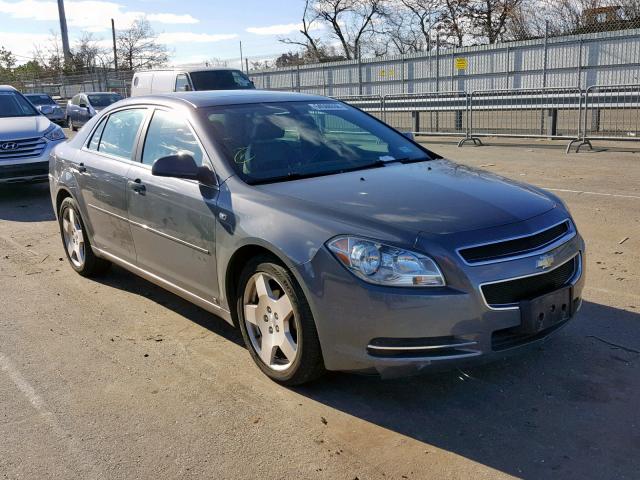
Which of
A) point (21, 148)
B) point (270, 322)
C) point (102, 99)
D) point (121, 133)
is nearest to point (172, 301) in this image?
point (121, 133)

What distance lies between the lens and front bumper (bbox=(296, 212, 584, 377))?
2.99m

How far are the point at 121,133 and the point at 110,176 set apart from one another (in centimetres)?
39

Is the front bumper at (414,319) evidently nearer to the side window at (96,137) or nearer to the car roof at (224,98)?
the car roof at (224,98)

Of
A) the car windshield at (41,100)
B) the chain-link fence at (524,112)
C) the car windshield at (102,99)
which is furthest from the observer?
the car windshield at (41,100)

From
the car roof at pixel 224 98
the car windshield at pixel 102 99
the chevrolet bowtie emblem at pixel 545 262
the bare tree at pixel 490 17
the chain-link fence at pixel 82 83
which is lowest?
the chevrolet bowtie emblem at pixel 545 262

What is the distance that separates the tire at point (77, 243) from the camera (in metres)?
5.71

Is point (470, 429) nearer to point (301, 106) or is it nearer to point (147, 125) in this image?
point (301, 106)

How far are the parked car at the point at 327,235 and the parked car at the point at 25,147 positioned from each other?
18.3 ft

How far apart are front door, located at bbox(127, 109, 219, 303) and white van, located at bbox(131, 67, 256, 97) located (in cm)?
1139

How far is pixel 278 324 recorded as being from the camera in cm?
356

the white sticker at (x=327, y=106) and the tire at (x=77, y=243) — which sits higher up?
the white sticker at (x=327, y=106)

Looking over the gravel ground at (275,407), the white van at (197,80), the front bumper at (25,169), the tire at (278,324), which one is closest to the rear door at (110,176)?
the gravel ground at (275,407)

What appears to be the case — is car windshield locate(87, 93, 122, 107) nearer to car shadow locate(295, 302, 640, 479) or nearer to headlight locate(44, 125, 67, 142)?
headlight locate(44, 125, 67, 142)

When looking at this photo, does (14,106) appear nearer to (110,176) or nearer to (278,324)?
(110,176)
